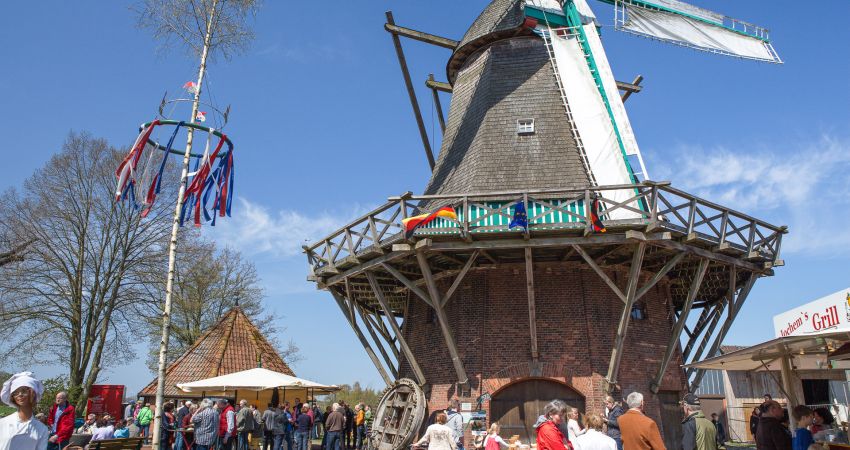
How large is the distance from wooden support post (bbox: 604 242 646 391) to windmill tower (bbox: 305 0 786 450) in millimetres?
27

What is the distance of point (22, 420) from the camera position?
125 inches

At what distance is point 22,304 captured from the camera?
18.0 metres

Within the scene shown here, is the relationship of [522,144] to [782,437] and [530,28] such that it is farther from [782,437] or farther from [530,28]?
[782,437]

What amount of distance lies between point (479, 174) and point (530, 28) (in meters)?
4.33

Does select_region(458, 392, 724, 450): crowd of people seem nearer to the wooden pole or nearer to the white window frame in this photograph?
the wooden pole

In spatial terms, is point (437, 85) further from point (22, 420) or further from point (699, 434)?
point (22, 420)

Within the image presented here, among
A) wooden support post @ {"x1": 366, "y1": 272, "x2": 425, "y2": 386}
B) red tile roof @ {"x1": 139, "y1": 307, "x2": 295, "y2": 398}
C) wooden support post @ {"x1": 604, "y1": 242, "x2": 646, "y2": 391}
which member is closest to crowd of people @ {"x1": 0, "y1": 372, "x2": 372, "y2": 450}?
wooden support post @ {"x1": 366, "y1": 272, "x2": 425, "y2": 386}

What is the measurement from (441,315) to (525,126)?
489cm

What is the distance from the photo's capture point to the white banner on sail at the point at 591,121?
11984 mm

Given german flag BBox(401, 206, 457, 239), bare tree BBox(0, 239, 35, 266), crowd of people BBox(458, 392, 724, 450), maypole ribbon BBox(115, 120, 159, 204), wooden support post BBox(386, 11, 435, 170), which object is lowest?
crowd of people BBox(458, 392, 724, 450)

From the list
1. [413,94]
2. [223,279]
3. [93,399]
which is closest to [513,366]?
[413,94]

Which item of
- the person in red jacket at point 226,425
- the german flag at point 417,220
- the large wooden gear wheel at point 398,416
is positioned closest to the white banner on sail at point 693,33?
the german flag at point 417,220

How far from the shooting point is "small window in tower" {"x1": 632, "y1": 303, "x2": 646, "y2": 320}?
1231 centimetres

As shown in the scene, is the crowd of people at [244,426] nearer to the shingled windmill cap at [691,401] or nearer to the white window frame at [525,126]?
the shingled windmill cap at [691,401]
